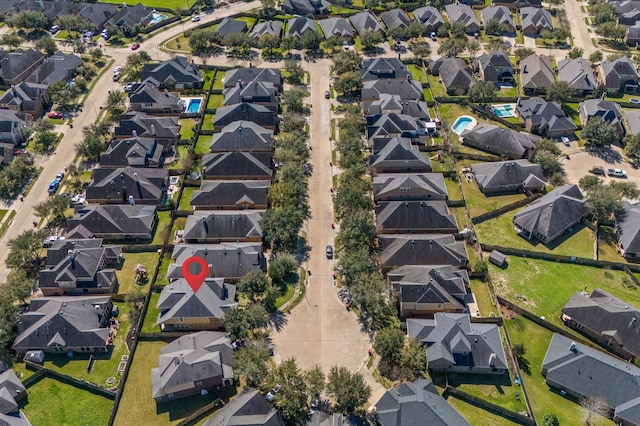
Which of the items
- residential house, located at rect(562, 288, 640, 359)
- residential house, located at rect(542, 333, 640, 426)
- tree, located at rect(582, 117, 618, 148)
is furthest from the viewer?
tree, located at rect(582, 117, 618, 148)

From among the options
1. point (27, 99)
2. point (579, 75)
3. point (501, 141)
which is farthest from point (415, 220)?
point (27, 99)

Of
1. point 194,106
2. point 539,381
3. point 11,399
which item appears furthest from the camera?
point 194,106

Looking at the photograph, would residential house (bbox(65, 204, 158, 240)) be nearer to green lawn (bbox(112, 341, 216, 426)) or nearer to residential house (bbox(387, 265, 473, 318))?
green lawn (bbox(112, 341, 216, 426))

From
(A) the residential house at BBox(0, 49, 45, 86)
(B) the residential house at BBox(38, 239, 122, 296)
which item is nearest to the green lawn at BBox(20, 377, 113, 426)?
(B) the residential house at BBox(38, 239, 122, 296)

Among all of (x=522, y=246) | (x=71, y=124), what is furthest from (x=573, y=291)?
(x=71, y=124)

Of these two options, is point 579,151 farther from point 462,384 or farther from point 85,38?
point 85,38

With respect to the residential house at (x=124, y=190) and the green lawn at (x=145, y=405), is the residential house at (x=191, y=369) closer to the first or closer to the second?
the green lawn at (x=145, y=405)

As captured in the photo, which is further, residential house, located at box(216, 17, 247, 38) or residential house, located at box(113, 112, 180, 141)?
residential house, located at box(216, 17, 247, 38)

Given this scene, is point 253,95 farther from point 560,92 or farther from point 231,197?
point 560,92
